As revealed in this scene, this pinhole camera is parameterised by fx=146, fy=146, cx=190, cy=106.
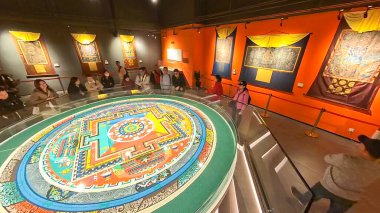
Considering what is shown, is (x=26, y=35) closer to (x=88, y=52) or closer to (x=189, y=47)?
(x=88, y=52)

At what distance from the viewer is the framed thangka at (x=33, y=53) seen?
638cm

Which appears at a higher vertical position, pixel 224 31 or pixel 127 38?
pixel 224 31

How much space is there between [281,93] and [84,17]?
10.2m

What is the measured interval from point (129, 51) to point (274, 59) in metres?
8.29

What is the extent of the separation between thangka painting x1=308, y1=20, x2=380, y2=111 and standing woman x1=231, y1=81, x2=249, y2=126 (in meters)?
2.68

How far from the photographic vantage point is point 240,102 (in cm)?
400

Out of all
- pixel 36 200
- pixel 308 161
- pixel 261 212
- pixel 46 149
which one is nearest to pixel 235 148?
pixel 261 212

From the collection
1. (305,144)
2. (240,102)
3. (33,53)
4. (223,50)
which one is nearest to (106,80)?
(33,53)

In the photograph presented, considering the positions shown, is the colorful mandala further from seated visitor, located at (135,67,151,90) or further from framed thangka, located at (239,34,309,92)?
framed thangka, located at (239,34,309,92)

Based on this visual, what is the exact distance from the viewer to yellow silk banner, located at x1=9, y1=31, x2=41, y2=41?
624 centimetres

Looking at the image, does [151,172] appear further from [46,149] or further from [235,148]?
[46,149]

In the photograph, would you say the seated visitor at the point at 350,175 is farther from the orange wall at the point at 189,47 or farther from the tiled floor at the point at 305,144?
the orange wall at the point at 189,47

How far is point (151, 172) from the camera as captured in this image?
1946 millimetres

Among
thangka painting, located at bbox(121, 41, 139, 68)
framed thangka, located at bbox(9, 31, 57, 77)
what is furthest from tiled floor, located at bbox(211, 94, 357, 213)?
framed thangka, located at bbox(9, 31, 57, 77)
